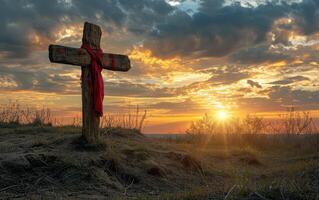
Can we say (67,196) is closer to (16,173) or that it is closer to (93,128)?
(16,173)

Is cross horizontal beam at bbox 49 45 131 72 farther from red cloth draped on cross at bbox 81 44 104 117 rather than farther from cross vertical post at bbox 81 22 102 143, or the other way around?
cross vertical post at bbox 81 22 102 143

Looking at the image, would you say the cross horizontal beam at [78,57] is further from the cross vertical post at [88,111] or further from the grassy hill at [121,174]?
the grassy hill at [121,174]

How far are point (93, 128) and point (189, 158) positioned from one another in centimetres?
245

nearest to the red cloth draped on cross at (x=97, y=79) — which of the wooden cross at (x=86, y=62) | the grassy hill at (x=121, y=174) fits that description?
the wooden cross at (x=86, y=62)

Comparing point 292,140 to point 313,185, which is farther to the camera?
point 292,140

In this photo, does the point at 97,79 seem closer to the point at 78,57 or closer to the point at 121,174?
the point at 78,57

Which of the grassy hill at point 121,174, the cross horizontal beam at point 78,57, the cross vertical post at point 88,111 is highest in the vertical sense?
the cross horizontal beam at point 78,57

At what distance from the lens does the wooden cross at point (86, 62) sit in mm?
9438

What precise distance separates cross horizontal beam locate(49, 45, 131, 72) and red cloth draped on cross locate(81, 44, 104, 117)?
13cm

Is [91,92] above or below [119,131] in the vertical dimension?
above

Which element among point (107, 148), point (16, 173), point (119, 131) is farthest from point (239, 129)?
point (16, 173)

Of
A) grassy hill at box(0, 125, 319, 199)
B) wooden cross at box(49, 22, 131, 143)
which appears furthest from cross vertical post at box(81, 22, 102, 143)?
grassy hill at box(0, 125, 319, 199)

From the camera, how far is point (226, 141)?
63.9 ft

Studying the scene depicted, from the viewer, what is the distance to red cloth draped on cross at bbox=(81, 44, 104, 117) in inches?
390
